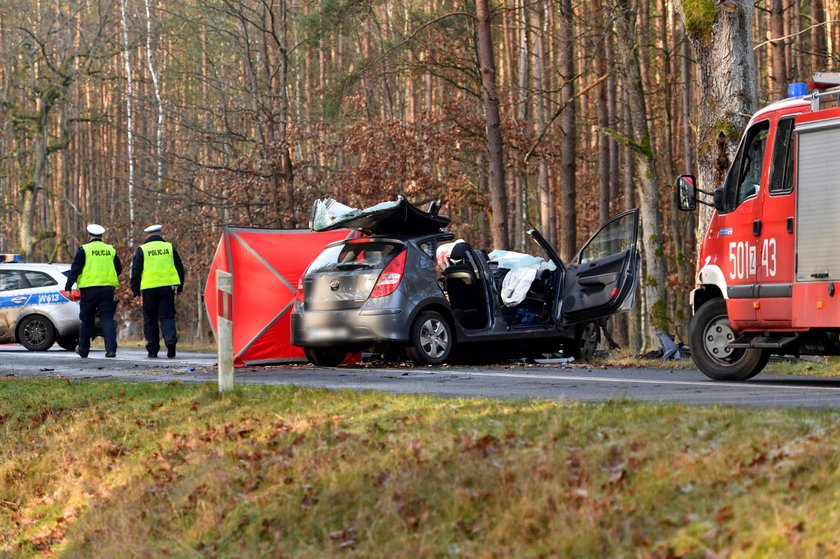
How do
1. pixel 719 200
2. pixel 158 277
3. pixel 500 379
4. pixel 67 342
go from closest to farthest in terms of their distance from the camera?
pixel 719 200
pixel 500 379
pixel 158 277
pixel 67 342

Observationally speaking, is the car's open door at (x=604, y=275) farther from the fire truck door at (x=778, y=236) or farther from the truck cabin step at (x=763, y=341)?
the fire truck door at (x=778, y=236)

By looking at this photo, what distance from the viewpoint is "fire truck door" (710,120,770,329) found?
1157 centimetres

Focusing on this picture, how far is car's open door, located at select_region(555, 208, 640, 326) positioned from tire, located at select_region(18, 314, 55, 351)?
1044cm

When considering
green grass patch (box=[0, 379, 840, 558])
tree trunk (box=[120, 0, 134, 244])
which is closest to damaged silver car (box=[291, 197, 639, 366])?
green grass patch (box=[0, 379, 840, 558])

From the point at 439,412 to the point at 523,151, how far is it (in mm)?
22898

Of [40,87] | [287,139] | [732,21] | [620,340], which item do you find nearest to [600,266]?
[732,21]

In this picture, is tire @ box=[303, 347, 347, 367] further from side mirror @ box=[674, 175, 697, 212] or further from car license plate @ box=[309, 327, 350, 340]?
side mirror @ box=[674, 175, 697, 212]

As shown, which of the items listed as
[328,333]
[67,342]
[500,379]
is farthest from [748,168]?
[67,342]

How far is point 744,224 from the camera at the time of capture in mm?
11672

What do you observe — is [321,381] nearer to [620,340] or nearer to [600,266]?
[600,266]

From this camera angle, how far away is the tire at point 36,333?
2241cm

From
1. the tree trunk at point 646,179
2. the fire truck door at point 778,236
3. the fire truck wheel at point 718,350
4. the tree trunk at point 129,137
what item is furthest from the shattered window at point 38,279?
the fire truck door at point 778,236

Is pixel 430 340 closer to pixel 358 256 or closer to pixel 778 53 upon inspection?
pixel 358 256

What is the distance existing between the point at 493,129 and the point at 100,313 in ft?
32.7
